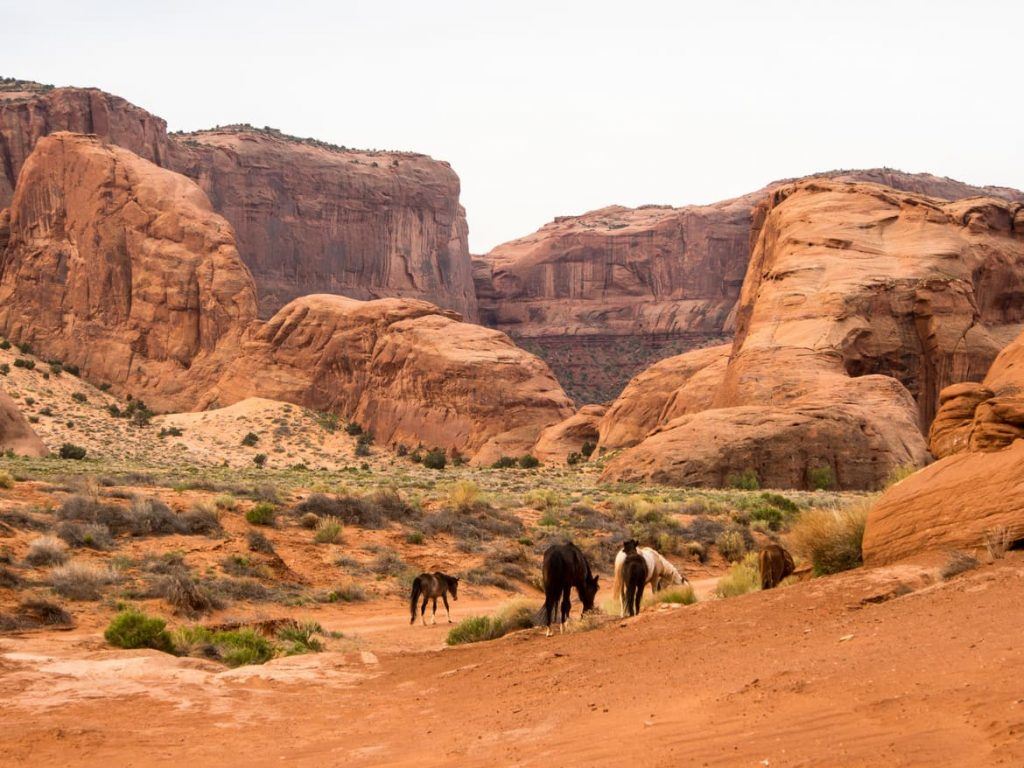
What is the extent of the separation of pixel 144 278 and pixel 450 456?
23.2 m

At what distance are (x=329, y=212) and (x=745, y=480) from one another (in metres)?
74.7

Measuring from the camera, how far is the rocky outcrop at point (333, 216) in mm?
102562

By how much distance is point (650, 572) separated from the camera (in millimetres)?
15031

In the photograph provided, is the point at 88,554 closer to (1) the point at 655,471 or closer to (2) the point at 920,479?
(2) the point at 920,479

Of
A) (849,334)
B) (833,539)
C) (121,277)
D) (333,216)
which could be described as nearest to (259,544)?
(833,539)

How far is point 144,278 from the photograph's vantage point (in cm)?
7044

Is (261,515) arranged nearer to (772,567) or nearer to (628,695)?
(772,567)

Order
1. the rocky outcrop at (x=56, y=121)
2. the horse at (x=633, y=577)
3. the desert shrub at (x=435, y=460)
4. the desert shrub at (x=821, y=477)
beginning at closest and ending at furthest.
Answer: the horse at (x=633, y=577)
the desert shrub at (x=821, y=477)
the desert shrub at (x=435, y=460)
the rocky outcrop at (x=56, y=121)

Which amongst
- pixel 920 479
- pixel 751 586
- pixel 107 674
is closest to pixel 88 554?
pixel 107 674

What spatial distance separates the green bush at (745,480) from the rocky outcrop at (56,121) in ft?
200

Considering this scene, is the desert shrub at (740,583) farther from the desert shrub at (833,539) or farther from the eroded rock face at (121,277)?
the eroded rock face at (121,277)

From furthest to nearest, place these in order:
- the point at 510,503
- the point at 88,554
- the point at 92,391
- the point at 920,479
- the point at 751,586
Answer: the point at 92,391 → the point at 510,503 → the point at 88,554 → the point at 751,586 → the point at 920,479

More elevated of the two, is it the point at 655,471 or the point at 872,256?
the point at 872,256

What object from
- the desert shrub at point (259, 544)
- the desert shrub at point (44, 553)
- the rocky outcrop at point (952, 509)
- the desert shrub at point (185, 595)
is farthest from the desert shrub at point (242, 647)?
the desert shrub at point (259, 544)
